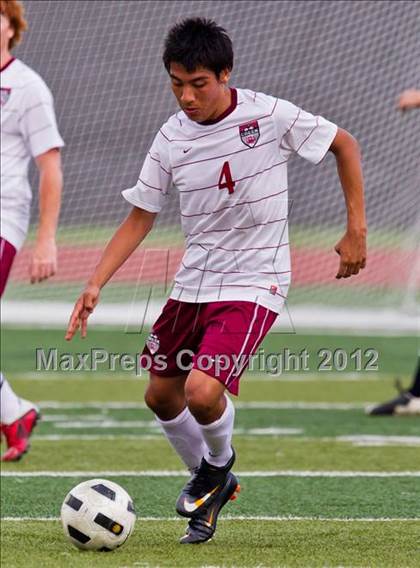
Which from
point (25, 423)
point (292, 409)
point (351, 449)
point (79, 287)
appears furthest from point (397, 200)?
point (25, 423)

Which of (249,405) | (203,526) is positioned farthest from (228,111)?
(249,405)

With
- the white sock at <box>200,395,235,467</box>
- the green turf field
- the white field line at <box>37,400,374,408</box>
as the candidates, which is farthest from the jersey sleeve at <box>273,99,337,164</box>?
the white field line at <box>37,400,374,408</box>

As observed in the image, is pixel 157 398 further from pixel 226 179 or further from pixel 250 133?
pixel 250 133

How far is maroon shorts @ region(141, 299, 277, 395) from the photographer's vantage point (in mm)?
5125

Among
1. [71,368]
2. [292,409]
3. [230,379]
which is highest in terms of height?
[230,379]

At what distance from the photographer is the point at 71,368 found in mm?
12102

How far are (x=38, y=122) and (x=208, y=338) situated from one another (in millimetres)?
2057

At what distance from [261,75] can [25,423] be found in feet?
22.8

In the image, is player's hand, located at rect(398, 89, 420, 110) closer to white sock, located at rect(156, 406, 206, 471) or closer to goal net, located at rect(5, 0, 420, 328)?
white sock, located at rect(156, 406, 206, 471)

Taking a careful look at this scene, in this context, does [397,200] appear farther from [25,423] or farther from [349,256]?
[349,256]

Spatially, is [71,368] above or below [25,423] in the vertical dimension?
below

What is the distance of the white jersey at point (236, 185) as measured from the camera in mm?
5277

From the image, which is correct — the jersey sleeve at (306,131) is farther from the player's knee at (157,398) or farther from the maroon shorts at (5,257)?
the maroon shorts at (5,257)

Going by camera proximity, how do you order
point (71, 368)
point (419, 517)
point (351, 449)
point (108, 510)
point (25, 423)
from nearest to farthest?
point (108, 510)
point (419, 517)
point (25, 423)
point (351, 449)
point (71, 368)
